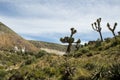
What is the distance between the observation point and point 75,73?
1021 inches

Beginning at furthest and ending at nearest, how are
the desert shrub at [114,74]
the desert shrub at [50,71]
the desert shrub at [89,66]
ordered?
the desert shrub at [50,71], the desert shrub at [89,66], the desert shrub at [114,74]

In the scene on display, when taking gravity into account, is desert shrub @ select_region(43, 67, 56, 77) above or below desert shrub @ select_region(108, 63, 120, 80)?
below

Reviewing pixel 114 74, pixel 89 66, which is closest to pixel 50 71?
pixel 89 66

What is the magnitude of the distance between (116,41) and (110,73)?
55.2ft

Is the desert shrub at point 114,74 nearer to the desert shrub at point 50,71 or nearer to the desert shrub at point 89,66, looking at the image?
the desert shrub at point 89,66

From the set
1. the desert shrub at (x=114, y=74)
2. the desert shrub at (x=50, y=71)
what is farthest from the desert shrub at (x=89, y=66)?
the desert shrub at (x=114, y=74)

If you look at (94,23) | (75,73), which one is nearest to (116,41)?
(94,23)

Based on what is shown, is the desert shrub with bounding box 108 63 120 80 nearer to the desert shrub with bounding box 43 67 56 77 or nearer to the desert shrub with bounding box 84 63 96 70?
the desert shrub with bounding box 84 63 96 70

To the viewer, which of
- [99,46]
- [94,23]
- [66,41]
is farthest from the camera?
[66,41]

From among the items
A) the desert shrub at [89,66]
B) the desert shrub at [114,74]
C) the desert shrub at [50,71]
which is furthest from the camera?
the desert shrub at [50,71]

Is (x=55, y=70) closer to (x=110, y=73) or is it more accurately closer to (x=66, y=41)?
(x=110, y=73)

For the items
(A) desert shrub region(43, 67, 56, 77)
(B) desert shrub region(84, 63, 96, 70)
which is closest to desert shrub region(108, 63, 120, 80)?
(B) desert shrub region(84, 63, 96, 70)

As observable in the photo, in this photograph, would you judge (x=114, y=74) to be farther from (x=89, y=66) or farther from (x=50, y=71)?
(x=50, y=71)

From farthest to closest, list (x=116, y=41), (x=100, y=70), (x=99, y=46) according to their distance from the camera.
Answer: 1. (x=99, y=46)
2. (x=116, y=41)
3. (x=100, y=70)
